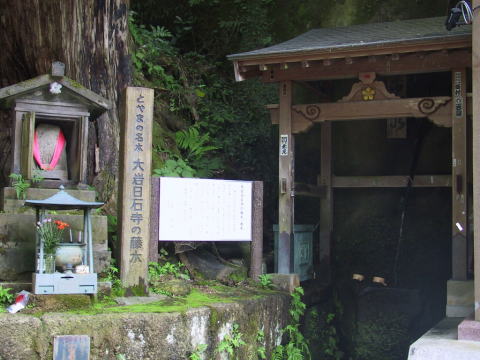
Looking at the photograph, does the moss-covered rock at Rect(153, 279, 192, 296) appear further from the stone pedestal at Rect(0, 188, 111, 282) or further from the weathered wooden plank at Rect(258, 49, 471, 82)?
the weathered wooden plank at Rect(258, 49, 471, 82)

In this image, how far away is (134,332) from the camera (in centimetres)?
622

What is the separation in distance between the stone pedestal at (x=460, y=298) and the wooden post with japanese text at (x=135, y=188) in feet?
14.4

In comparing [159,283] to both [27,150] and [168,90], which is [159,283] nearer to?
[27,150]

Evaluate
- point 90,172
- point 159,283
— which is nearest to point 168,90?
point 90,172

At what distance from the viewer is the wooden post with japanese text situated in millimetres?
7250

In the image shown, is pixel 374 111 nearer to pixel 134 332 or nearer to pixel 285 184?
pixel 285 184

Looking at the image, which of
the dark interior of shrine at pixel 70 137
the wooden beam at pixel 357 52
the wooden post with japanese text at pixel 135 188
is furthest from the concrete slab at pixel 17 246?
the wooden beam at pixel 357 52

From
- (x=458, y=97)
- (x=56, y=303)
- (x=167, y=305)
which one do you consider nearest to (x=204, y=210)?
(x=167, y=305)

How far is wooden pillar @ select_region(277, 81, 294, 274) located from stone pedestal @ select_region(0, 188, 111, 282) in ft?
9.80

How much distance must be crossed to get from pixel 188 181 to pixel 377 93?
3281 mm

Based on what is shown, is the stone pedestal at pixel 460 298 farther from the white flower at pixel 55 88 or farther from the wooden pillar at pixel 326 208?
the white flower at pixel 55 88

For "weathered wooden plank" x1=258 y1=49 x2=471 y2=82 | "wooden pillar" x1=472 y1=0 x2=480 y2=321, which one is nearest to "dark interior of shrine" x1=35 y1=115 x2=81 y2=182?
"weathered wooden plank" x1=258 y1=49 x2=471 y2=82

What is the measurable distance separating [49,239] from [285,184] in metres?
4.13

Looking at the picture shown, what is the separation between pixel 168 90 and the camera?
40.9 ft
